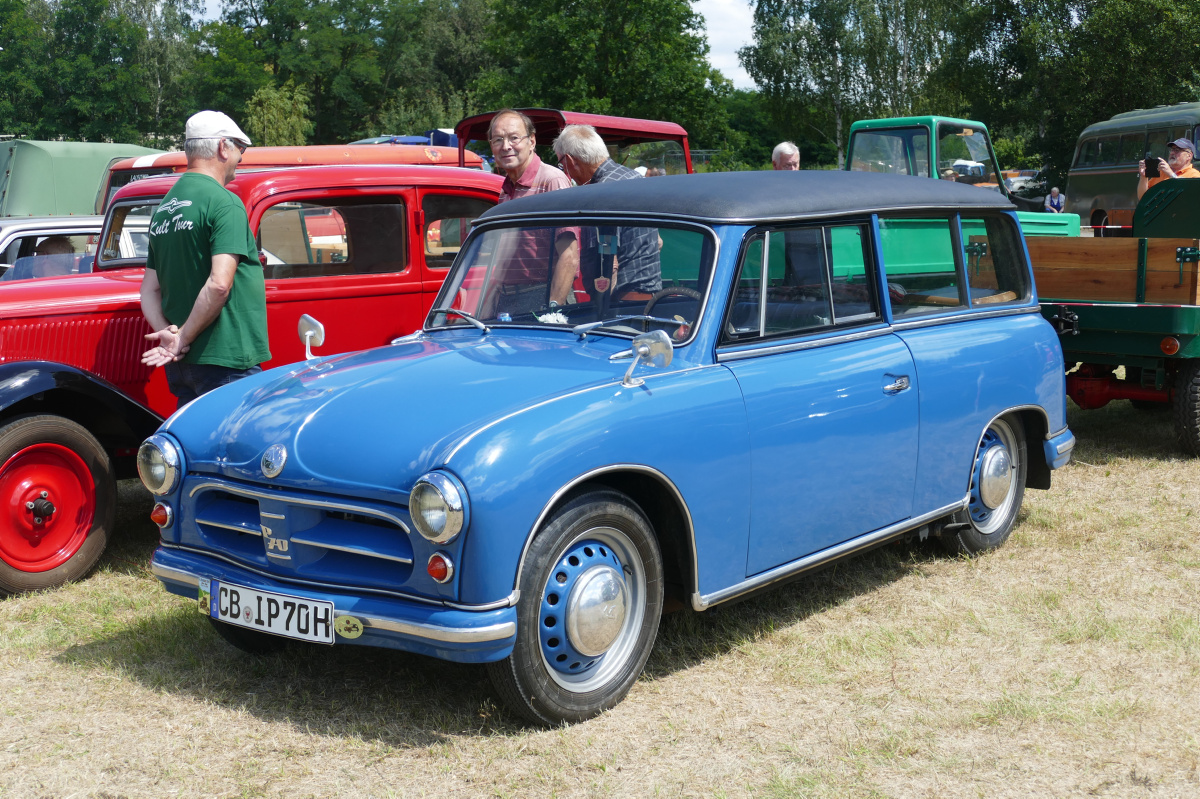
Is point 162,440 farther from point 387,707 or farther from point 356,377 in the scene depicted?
point 387,707

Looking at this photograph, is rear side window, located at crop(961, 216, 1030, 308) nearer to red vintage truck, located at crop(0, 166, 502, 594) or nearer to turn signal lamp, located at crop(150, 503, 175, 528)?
red vintage truck, located at crop(0, 166, 502, 594)

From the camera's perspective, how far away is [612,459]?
137 inches

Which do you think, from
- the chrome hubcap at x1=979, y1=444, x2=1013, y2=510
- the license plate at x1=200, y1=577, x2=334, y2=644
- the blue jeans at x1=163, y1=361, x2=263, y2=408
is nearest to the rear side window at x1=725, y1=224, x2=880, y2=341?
the chrome hubcap at x1=979, y1=444, x2=1013, y2=510

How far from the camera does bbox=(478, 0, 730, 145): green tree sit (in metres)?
35.8

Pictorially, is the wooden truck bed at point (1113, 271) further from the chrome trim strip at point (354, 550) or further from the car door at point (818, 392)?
the chrome trim strip at point (354, 550)

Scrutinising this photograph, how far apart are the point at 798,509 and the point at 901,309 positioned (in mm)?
1197

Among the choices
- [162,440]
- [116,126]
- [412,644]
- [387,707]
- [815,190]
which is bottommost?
[387,707]

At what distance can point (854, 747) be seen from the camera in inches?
136

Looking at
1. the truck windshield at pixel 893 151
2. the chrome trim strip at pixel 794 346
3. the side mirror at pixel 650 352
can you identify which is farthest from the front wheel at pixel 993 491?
the truck windshield at pixel 893 151

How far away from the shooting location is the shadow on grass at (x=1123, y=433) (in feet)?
25.2

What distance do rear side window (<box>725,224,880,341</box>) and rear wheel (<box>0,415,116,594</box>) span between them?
3.29 m

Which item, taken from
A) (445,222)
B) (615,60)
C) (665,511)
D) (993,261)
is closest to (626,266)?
(665,511)

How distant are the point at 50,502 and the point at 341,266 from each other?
6.69 ft

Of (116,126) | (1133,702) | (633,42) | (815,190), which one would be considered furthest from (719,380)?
(116,126)
